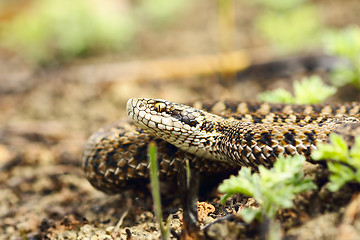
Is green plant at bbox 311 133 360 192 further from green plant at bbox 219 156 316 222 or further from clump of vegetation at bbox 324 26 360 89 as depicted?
clump of vegetation at bbox 324 26 360 89

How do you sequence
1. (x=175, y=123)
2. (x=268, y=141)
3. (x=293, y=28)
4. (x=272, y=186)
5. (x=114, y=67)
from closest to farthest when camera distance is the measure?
(x=272, y=186), (x=268, y=141), (x=175, y=123), (x=114, y=67), (x=293, y=28)

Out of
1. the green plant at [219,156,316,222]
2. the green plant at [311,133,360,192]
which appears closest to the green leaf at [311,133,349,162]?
the green plant at [311,133,360,192]

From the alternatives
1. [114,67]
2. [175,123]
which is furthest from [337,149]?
[114,67]

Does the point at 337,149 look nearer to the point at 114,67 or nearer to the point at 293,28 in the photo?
the point at 114,67

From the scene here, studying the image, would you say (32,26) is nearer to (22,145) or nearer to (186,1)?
(22,145)

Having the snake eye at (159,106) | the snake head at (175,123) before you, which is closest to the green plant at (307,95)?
the snake head at (175,123)

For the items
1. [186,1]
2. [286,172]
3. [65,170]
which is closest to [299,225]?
[286,172]

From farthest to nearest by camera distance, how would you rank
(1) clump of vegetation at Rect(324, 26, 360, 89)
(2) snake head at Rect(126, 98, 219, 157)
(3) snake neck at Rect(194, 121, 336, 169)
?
(1) clump of vegetation at Rect(324, 26, 360, 89) → (2) snake head at Rect(126, 98, 219, 157) → (3) snake neck at Rect(194, 121, 336, 169)
